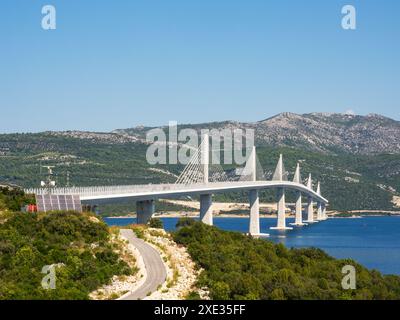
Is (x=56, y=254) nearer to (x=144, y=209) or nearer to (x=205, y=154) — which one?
(x=144, y=209)

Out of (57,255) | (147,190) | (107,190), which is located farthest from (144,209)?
(57,255)

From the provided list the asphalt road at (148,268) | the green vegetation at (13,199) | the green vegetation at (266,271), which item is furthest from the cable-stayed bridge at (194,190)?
the green vegetation at (266,271)

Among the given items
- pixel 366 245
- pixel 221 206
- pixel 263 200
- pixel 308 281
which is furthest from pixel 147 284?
pixel 263 200

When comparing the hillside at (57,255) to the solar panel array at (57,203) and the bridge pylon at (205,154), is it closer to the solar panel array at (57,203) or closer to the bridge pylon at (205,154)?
the solar panel array at (57,203)
